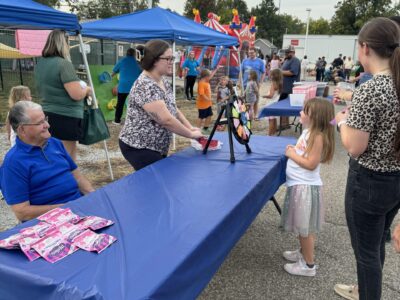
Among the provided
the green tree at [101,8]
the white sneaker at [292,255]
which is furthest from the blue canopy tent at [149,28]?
the green tree at [101,8]

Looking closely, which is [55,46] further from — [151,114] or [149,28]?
[149,28]

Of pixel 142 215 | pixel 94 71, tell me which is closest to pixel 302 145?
pixel 142 215

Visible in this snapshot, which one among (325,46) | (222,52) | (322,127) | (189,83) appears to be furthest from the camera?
(325,46)

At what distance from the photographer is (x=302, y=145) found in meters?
2.68

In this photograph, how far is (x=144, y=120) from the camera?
8.95 ft

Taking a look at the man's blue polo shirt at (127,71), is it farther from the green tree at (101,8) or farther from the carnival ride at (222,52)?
the green tree at (101,8)

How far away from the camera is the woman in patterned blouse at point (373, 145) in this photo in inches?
64.8

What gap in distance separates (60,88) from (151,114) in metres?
1.64

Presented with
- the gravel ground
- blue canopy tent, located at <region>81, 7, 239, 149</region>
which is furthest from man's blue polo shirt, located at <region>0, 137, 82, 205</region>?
blue canopy tent, located at <region>81, 7, 239, 149</region>

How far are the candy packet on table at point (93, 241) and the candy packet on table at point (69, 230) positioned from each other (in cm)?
2

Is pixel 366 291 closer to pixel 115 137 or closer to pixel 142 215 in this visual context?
pixel 142 215

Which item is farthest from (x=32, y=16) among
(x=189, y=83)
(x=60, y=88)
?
(x=189, y=83)

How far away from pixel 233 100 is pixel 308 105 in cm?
58

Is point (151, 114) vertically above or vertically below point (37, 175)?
above
